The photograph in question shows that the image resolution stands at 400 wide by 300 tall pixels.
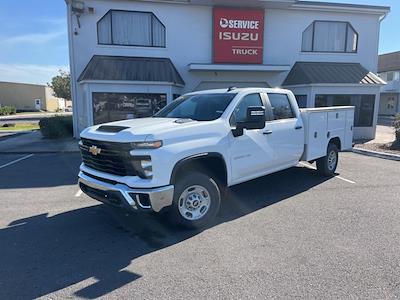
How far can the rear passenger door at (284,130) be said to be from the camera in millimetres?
5871

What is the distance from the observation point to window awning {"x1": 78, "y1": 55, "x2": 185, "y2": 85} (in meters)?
13.7

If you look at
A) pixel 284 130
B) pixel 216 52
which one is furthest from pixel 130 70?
pixel 284 130

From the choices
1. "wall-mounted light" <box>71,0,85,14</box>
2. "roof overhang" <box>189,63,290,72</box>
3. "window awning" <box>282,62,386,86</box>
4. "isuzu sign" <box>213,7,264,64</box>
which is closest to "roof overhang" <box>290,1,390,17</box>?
"isuzu sign" <box>213,7,264,64</box>

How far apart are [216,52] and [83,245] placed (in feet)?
42.6

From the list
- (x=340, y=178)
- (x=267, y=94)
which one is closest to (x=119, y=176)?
(x=267, y=94)

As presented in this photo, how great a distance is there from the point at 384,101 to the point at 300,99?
1230 inches

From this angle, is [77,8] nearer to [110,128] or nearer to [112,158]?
[110,128]

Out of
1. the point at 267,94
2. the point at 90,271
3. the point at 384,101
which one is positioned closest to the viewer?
the point at 90,271

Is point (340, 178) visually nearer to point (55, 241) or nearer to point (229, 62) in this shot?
point (55, 241)

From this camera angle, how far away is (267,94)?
6000mm

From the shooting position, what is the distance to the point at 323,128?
284 inches

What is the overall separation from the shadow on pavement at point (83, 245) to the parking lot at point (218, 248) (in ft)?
0.04

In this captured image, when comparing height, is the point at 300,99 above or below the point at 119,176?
above

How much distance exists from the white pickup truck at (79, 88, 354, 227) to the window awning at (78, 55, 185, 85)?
328 inches
